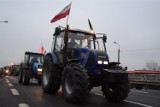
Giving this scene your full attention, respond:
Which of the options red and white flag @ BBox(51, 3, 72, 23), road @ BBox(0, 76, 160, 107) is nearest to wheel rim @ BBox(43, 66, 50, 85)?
road @ BBox(0, 76, 160, 107)

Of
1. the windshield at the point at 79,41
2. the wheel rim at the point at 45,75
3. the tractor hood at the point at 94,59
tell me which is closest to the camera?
the tractor hood at the point at 94,59

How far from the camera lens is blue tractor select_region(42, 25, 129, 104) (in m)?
9.30

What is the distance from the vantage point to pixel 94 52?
10188 mm

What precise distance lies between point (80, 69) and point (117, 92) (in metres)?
1.61

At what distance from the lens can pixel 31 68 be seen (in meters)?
20.9

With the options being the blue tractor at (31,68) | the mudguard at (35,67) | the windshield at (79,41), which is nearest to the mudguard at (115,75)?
the windshield at (79,41)

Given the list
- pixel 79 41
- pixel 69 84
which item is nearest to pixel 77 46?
pixel 79 41

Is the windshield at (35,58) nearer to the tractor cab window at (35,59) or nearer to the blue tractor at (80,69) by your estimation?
the tractor cab window at (35,59)

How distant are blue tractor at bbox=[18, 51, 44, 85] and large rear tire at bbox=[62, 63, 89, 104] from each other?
9663 millimetres

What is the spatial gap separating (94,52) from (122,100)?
1.88 meters

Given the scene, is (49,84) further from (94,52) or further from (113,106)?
(113,106)

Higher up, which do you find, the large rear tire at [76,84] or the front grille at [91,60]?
the front grille at [91,60]

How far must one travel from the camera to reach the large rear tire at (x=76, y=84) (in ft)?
29.7

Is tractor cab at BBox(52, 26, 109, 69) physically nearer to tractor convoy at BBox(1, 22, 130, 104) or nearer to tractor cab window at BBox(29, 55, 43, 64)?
tractor convoy at BBox(1, 22, 130, 104)
